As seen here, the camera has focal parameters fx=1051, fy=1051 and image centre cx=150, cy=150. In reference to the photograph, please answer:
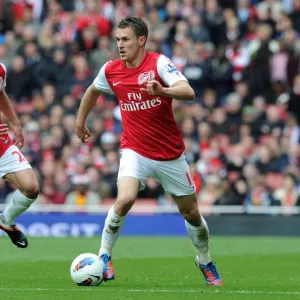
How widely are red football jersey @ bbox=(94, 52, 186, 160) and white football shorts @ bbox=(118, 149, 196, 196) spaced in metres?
0.06

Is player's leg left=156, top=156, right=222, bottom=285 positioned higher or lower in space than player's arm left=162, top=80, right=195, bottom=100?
lower

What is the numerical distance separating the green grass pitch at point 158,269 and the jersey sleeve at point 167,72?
206 centimetres

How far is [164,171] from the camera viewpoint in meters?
10.8

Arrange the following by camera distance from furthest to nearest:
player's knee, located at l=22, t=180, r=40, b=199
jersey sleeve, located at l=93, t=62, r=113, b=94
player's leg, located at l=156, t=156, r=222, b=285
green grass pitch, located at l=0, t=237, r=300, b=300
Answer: player's knee, located at l=22, t=180, r=40, b=199 < jersey sleeve, located at l=93, t=62, r=113, b=94 < player's leg, located at l=156, t=156, r=222, b=285 < green grass pitch, located at l=0, t=237, r=300, b=300

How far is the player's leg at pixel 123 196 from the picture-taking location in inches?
409

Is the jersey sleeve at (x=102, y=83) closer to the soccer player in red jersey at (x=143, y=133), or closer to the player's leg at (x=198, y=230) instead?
the soccer player in red jersey at (x=143, y=133)

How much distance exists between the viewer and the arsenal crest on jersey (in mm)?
10648

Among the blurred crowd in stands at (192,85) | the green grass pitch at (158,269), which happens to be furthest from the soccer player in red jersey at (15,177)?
the blurred crowd in stands at (192,85)

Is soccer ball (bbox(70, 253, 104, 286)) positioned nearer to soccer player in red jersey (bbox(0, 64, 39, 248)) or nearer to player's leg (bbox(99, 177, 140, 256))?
player's leg (bbox(99, 177, 140, 256))

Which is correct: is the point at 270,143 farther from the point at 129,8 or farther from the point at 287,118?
the point at 129,8

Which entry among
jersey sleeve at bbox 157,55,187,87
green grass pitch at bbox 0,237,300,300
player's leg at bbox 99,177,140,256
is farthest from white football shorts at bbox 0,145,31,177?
jersey sleeve at bbox 157,55,187,87

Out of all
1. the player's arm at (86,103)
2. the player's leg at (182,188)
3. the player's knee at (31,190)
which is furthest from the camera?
the player's knee at (31,190)

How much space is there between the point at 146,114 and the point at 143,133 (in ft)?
0.65

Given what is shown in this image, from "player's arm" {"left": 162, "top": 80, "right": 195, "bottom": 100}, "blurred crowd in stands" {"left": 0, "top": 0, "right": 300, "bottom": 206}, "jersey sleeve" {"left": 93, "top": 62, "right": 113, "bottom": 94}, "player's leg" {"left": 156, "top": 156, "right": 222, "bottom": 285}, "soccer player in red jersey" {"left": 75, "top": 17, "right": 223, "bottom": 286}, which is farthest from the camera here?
"blurred crowd in stands" {"left": 0, "top": 0, "right": 300, "bottom": 206}
